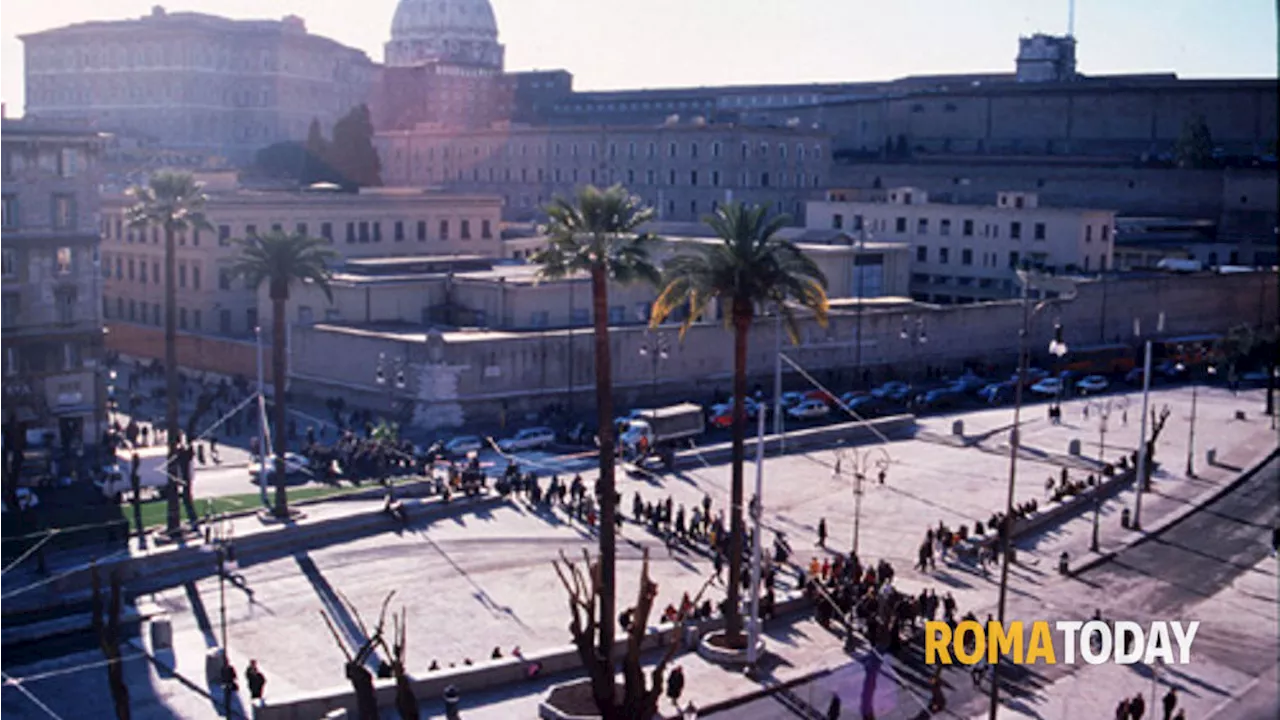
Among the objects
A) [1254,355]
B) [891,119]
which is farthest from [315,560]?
[891,119]

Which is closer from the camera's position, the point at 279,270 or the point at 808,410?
the point at 279,270

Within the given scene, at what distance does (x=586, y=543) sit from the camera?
37.3m

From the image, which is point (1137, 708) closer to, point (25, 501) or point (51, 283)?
point (25, 501)

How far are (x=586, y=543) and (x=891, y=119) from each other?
86975mm

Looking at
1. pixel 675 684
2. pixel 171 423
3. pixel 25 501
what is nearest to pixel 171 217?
pixel 171 423

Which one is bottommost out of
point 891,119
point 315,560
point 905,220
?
point 315,560

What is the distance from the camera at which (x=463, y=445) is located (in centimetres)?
4875

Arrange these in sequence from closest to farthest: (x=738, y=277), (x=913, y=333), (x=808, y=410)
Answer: (x=738, y=277)
(x=808, y=410)
(x=913, y=333)

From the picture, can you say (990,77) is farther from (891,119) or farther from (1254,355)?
(1254,355)

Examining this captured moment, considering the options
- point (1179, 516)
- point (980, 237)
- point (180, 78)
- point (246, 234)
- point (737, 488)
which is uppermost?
point (180, 78)

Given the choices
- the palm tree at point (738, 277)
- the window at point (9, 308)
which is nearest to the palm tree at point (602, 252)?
the palm tree at point (738, 277)

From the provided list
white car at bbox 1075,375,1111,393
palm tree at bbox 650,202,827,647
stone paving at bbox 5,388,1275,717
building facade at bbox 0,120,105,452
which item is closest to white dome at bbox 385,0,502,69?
white car at bbox 1075,375,1111,393

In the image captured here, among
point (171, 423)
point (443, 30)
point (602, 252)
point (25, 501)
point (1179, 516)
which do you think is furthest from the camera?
point (443, 30)

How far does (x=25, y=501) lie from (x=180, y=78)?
86086mm
